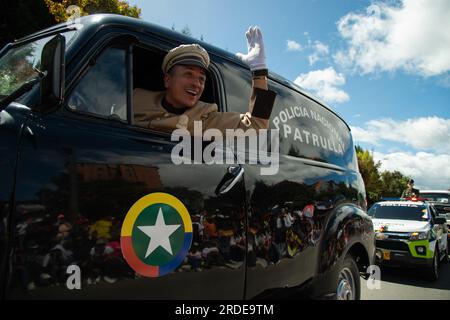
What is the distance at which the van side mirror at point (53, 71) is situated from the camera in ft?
4.62

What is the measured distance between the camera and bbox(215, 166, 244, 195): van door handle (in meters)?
1.97


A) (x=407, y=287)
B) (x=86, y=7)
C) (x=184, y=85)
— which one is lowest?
(x=407, y=287)

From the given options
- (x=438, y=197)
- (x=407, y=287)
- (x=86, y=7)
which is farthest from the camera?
(x=438, y=197)

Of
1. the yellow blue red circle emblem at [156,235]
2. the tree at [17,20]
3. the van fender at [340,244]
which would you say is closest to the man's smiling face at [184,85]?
the yellow blue red circle emblem at [156,235]

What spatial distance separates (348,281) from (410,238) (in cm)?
464

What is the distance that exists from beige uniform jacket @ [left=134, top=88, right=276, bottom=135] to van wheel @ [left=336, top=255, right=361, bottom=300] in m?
1.53

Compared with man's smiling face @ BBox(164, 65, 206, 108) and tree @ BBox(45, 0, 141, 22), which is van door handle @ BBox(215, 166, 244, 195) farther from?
tree @ BBox(45, 0, 141, 22)

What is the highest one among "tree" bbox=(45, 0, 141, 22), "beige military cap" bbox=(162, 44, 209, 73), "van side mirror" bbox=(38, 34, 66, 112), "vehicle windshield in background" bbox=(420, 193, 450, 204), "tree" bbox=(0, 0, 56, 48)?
"tree" bbox=(0, 0, 56, 48)

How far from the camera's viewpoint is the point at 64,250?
4.63 ft

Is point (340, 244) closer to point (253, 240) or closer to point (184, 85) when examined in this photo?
point (253, 240)

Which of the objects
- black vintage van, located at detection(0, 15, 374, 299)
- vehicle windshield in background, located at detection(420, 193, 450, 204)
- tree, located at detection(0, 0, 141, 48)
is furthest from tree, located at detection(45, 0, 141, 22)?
vehicle windshield in background, located at detection(420, 193, 450, 204)

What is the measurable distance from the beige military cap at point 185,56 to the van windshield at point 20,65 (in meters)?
0.56

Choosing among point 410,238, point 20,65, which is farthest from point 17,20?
point 410,238

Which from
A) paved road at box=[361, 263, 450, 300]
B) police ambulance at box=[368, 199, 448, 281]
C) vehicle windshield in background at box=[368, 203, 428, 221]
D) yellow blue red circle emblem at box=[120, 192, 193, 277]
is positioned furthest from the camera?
vehicle windshield in background at box=[368, 203, 428, 221]
